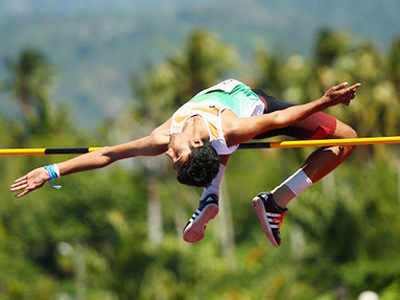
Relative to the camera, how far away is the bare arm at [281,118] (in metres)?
6.70


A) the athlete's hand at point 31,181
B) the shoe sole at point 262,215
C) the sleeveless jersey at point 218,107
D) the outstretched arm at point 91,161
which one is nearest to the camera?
the sleeveless jersey at point 218,107

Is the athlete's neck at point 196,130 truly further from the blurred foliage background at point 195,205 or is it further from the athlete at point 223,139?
the blurred foliage background at point 195,205

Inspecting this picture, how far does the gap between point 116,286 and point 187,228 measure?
613 inches

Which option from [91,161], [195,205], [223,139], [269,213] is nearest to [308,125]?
[269,213]

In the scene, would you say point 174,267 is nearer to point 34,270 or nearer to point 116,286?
point 116,286

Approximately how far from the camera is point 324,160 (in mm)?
7574

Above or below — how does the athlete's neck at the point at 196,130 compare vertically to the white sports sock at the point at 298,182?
above

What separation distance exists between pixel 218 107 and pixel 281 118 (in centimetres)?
57

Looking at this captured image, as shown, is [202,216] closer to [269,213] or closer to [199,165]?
[269,213]

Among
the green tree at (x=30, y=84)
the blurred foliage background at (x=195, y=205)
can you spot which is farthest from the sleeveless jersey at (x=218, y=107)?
the green tree at (x=30, y=84)

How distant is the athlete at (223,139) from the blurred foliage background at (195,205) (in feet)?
44.3

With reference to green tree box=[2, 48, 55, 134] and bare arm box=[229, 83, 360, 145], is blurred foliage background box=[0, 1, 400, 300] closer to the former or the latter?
green tree box=[2, 48, 55, 134]

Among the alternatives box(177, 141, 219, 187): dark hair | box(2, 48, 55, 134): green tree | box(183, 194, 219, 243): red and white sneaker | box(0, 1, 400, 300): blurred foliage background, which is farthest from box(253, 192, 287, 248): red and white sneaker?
box(2, 48, 55, 134): green tree

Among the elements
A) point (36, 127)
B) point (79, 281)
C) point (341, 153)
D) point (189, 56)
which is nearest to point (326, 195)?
point (79, 281)
